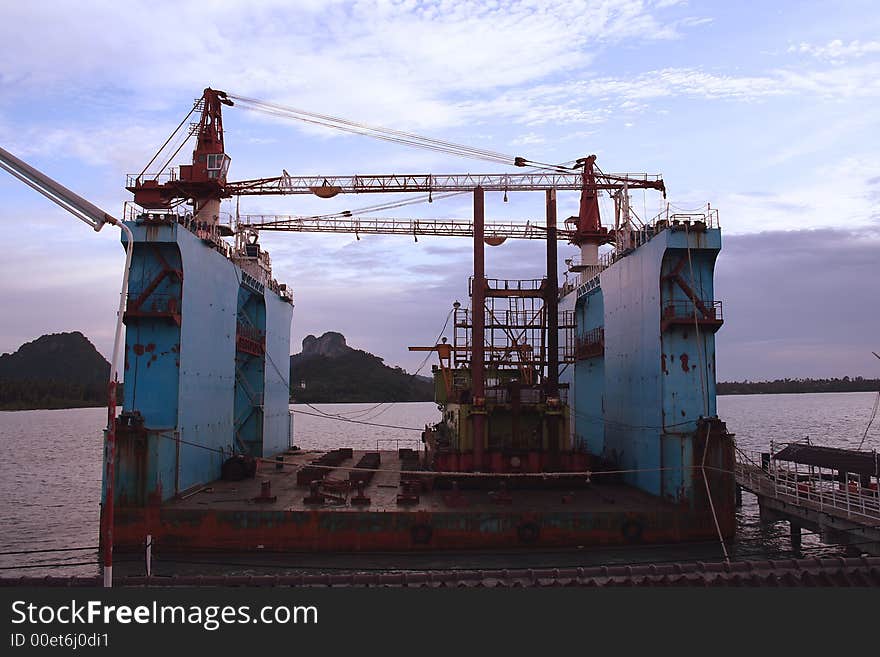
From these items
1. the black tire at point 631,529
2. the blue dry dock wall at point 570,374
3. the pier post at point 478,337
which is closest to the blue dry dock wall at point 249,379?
the pier post at point 478,337

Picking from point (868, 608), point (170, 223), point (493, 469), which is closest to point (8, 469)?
point (170, 223)

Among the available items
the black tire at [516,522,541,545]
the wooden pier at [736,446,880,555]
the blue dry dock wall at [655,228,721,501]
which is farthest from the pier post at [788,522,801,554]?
the black tire at [516,522,541,545]

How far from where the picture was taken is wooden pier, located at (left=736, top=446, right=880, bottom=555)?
73.2 feet

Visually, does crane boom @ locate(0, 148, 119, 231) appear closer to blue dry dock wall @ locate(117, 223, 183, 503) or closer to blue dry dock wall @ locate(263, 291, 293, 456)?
blue dry dock wall @ locate(117, 223, 183, 503)

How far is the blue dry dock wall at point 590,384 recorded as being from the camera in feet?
137

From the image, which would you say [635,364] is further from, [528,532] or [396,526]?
[396,526]

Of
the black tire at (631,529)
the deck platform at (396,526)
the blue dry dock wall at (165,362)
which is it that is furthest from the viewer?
the blue dry dock wall at (165,362)

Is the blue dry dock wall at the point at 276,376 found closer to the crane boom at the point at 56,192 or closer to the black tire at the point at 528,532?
the black tire at the point at 528,532

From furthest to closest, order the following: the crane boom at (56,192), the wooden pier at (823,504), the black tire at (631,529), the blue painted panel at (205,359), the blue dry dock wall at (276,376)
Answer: the blue dry dock wall at (276,376) < the blue painted panel at (205,359) < the black tire at (631,529) < the wooden pier at (823,504) < the crane boom at (56,192)

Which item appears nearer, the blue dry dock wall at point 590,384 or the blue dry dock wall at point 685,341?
the blue dry dock wall at point 685,341

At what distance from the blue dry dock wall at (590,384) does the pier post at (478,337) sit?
9901 mm

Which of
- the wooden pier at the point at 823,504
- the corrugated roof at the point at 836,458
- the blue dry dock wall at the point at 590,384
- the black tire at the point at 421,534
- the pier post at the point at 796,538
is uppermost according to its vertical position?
the blue dry dock wall at the point at 590,384

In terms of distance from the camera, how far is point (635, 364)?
3244 centimetres

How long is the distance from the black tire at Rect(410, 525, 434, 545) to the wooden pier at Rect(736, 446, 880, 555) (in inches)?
560
